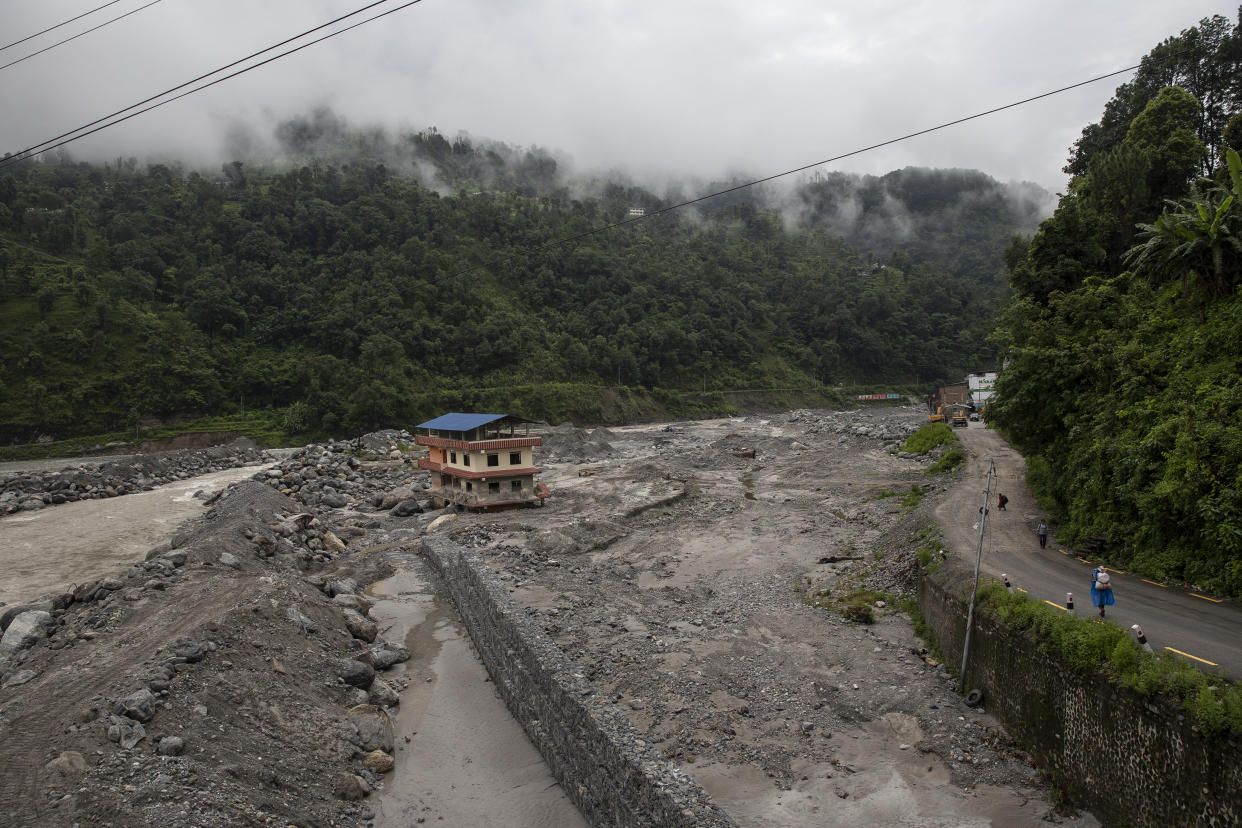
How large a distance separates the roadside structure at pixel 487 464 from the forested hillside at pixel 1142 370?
73.8ft

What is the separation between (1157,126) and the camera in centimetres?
3023

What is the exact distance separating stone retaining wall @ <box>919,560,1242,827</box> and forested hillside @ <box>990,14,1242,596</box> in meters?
4.87

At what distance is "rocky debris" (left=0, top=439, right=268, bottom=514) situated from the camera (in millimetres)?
38344

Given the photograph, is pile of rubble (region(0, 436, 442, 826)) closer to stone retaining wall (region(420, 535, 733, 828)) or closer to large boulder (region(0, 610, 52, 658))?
large boulder (region(0, 610, 52, 658))

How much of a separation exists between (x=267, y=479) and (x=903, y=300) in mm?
115503

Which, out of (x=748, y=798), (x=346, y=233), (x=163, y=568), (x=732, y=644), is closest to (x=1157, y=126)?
(x=732, y=644)

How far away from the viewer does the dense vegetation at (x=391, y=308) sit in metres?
66.6

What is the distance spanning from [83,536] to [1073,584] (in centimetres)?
3896

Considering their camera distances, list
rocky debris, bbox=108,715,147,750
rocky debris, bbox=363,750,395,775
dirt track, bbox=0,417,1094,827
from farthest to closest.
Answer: rocky debris, bbox=363,750,395,775, dirt track, bbox=0,417,1094,827, rocky debris, bbox=108,715,147,750

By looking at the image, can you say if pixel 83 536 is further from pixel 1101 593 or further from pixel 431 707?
pixel 1101 593

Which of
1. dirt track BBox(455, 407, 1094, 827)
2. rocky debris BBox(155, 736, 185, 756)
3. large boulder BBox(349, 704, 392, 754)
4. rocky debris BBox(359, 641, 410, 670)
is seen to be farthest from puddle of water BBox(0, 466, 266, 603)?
rocky debris BBox(155, 736, 185, 756)

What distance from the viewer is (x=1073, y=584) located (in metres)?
14.8

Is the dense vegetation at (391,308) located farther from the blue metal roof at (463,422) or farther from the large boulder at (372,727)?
the large boulder at (372,727)

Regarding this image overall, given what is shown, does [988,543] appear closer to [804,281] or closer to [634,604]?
[634,604]
